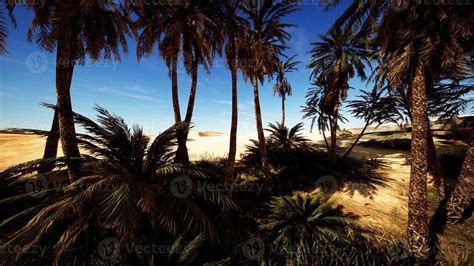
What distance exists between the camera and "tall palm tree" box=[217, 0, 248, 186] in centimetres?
760

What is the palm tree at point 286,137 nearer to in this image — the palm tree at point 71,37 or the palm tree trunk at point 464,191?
the palm tree trunk at point 464,191

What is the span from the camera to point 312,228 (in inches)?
243

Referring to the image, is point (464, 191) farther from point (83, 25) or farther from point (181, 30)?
point (83, 25)

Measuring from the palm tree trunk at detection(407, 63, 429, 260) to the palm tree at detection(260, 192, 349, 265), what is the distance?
1821 mm

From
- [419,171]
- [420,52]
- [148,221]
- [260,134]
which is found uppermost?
[420,52]

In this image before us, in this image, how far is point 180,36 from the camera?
8.52 meters

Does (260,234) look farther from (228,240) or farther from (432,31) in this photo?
(432,31)

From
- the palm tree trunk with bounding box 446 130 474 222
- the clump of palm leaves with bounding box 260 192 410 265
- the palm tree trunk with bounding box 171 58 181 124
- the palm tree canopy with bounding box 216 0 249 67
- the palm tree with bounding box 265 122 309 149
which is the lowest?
the clump of palm leaves with bounding box 260 192 410 265

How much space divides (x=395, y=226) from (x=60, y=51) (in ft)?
41.6

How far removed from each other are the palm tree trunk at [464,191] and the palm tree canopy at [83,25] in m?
13.2

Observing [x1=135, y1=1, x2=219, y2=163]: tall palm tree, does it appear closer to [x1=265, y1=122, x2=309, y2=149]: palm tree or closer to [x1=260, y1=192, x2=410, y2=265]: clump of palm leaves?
[x1=260, y1=192, x2=410, y2=265]: clump of palm leaves

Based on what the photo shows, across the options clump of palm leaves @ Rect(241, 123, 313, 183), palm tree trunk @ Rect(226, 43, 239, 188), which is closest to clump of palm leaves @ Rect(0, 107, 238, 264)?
palm tree trunk @ Rect(226, 43, 239, 188)

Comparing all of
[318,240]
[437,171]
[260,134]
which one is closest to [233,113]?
[260,134]

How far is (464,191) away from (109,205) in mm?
11157
